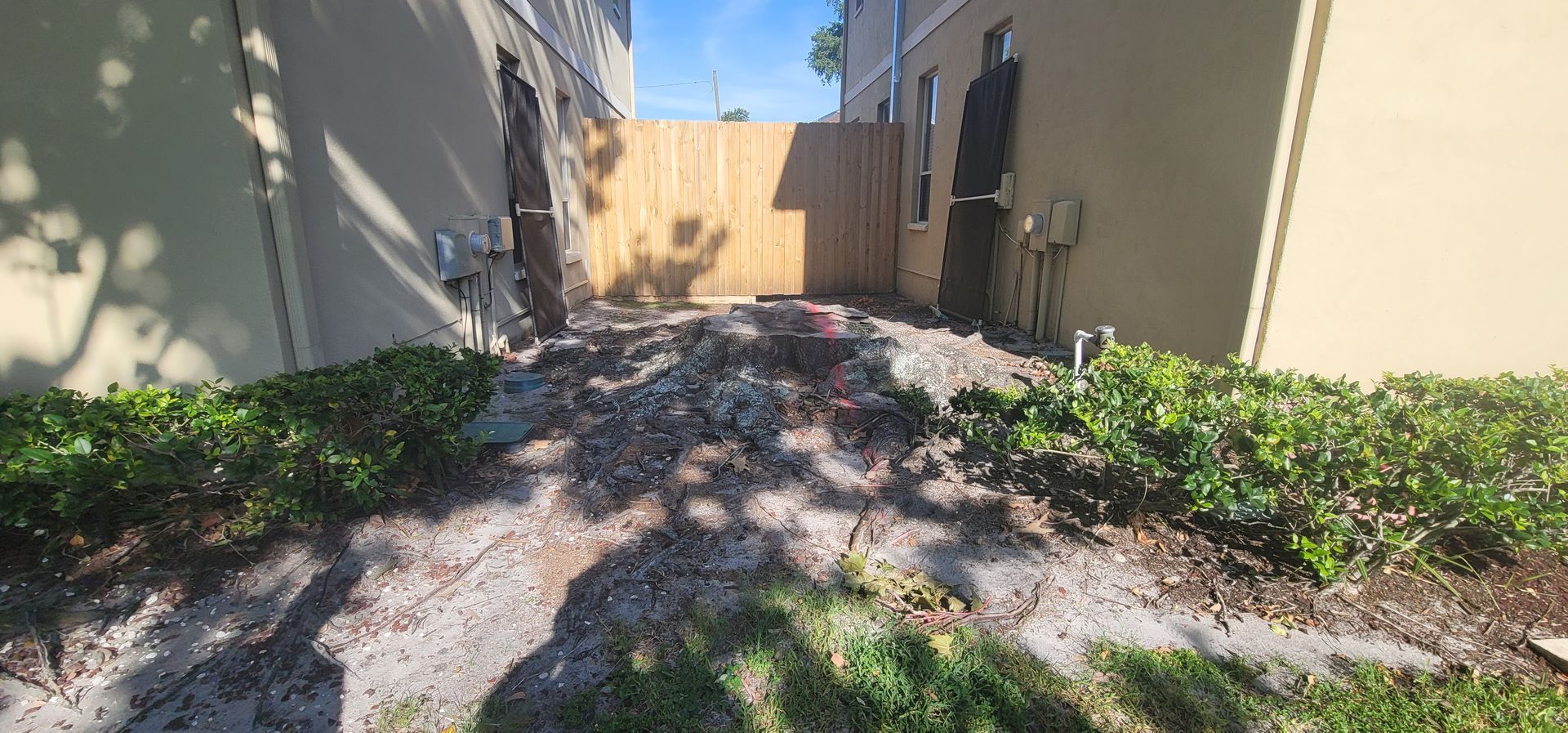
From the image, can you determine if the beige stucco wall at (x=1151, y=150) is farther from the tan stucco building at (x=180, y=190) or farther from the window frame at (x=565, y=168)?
the window frame at (x=565, y=168)

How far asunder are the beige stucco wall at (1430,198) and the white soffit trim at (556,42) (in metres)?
6.41

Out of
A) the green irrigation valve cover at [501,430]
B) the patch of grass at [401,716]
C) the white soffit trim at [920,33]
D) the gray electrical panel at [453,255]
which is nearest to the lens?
the patch of grass at [401,716]

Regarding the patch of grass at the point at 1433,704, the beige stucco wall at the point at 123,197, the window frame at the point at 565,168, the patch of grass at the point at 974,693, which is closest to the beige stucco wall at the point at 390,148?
the beige stucco wall at the point at 123,197

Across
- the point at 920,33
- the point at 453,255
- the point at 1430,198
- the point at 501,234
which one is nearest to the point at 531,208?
the point at 501,234

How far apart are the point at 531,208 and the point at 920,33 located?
5872 mm

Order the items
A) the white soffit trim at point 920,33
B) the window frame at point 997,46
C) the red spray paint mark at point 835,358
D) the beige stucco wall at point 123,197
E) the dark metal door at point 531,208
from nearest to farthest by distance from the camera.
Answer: the beige stucco wall at point 123,197 < the red spray paint mark at point 835,358 < the dark metal door at point 531,208 < the window frame at point 997,46 < the white soffit trim at point 920,33

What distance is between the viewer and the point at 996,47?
23.6 ft

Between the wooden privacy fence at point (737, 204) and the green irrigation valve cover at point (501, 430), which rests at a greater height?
the wooden privacy fence at point (737, 204)

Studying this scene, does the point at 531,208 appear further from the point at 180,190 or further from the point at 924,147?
the point at 924,147

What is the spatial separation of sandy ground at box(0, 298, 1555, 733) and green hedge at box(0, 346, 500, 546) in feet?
0.67

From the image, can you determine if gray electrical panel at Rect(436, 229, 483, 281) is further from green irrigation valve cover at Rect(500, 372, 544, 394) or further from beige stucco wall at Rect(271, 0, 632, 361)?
green irrigation valve cover at Rect(500, 372, 544, 394)

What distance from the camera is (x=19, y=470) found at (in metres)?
2.04

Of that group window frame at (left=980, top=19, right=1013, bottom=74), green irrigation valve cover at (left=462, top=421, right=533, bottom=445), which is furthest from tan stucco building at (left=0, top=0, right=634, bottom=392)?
window frame at (left=980, top=19, right=1013, bottom=74)

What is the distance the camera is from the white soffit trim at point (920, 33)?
7906 mm
